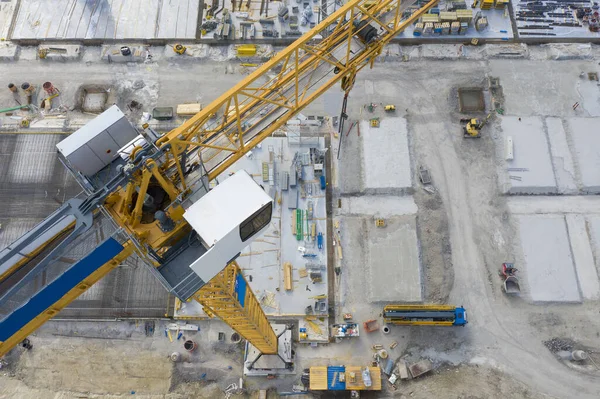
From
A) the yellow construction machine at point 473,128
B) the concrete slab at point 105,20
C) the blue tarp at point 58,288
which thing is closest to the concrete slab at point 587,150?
the yellow construction machine at point 473,128

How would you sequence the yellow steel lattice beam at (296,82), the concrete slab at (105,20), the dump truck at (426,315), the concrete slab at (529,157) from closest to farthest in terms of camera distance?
1. the yellow steel lattice beam at (296,82)
2. the dump truck at (426,315)
3. the concrete slab at (529,157)
4. the concrete slab at (105,20)

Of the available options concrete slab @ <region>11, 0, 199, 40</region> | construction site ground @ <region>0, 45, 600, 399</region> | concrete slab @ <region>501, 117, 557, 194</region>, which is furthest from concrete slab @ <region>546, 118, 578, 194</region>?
concrete slab @ <region>11, 0, 199, 40</region>

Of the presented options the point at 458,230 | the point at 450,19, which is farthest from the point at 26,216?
the point at 450,19

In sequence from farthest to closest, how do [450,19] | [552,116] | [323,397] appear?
[450,19] → [552,116] → [323,397]

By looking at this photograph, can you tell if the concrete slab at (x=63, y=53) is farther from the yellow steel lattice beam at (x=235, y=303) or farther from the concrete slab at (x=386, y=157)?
the yellow steel lattice beam at (x=235, y=303)

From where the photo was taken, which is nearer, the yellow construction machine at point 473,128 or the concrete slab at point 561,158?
the concrete slab at point 561,158

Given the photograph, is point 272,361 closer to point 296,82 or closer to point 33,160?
point 296,82

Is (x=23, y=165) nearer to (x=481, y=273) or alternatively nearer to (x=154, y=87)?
(x=154, y=87)
